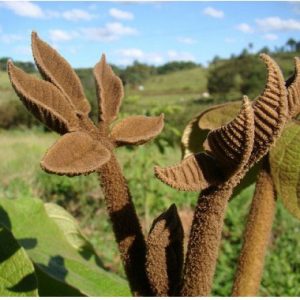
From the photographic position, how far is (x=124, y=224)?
1050 millimetres

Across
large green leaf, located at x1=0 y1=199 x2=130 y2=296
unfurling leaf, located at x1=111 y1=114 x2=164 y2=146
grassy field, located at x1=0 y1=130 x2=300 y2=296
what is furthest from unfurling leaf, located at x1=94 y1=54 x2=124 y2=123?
grassy field, located at x1=0 y1=130 x2=300 y2=296

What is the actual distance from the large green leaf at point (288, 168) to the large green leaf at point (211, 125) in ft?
0.39

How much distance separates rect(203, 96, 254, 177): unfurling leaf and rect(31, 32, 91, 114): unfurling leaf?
1.04 ft

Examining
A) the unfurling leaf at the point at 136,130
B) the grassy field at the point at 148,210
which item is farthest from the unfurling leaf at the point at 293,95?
the grassy field at the point at 148,210

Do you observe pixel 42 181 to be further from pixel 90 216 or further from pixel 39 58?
pixel 39 58

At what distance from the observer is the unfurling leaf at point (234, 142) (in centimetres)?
74

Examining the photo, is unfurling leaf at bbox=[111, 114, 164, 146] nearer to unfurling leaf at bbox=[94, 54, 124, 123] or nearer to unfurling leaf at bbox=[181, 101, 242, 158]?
unfurling leaf at bbox=[94, 54, 124, 123]

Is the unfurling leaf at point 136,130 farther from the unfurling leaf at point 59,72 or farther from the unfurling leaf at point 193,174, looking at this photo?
the unfurling leaf at point 193,174

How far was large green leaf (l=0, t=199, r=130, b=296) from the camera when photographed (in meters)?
1.47

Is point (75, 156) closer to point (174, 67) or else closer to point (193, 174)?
point (193, 174)

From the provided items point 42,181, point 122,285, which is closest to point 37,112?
point 122,285

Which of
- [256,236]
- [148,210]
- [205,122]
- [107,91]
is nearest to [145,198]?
[148,210]

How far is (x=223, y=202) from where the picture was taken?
873mm

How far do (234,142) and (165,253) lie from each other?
12.2 inches
